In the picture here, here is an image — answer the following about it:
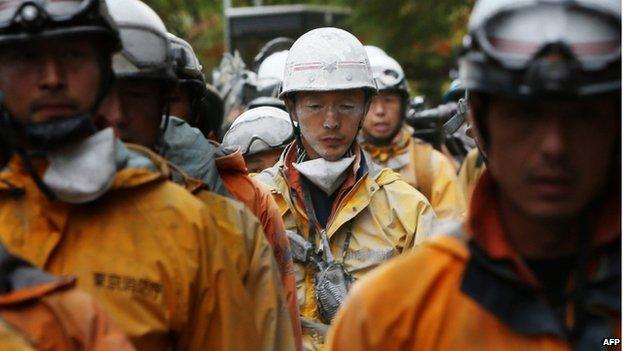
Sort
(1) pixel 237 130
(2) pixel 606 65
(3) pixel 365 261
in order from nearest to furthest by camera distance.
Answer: (2) pixel 606 65, (3) pixel 365 261, (1) pixel 237 130

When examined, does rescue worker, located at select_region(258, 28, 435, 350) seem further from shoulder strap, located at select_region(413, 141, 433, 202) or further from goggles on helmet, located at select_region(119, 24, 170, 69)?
shoulder strap, located at select_region(413, 141, 433, 202)

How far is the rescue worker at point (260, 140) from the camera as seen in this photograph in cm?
1095

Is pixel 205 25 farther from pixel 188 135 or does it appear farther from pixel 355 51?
pixel 188 135

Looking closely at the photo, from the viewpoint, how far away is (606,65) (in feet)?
14.0

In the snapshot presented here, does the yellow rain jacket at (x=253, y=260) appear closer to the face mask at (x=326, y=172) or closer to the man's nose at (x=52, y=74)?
the man's nose at (x=52, y=74)

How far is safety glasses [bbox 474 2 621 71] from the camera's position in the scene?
427 centimetres

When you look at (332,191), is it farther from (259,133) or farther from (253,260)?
(253,260)

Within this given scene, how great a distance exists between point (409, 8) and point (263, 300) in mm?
18383

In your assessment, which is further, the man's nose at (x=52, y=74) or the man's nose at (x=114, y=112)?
the man's nose at (x=114, y=112)

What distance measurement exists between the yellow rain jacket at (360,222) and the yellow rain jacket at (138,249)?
2759 mm

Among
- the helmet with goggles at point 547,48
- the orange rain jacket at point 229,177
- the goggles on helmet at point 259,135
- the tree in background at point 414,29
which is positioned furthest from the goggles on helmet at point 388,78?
the helmet with goggles at point 547,48

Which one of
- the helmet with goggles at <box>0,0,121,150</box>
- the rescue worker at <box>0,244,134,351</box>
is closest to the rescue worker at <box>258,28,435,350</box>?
the helmet with goggles at <box>0,0,121,150</box>

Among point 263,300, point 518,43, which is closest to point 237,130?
point 263,300

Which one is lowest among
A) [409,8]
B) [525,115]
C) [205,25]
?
[205,25]
